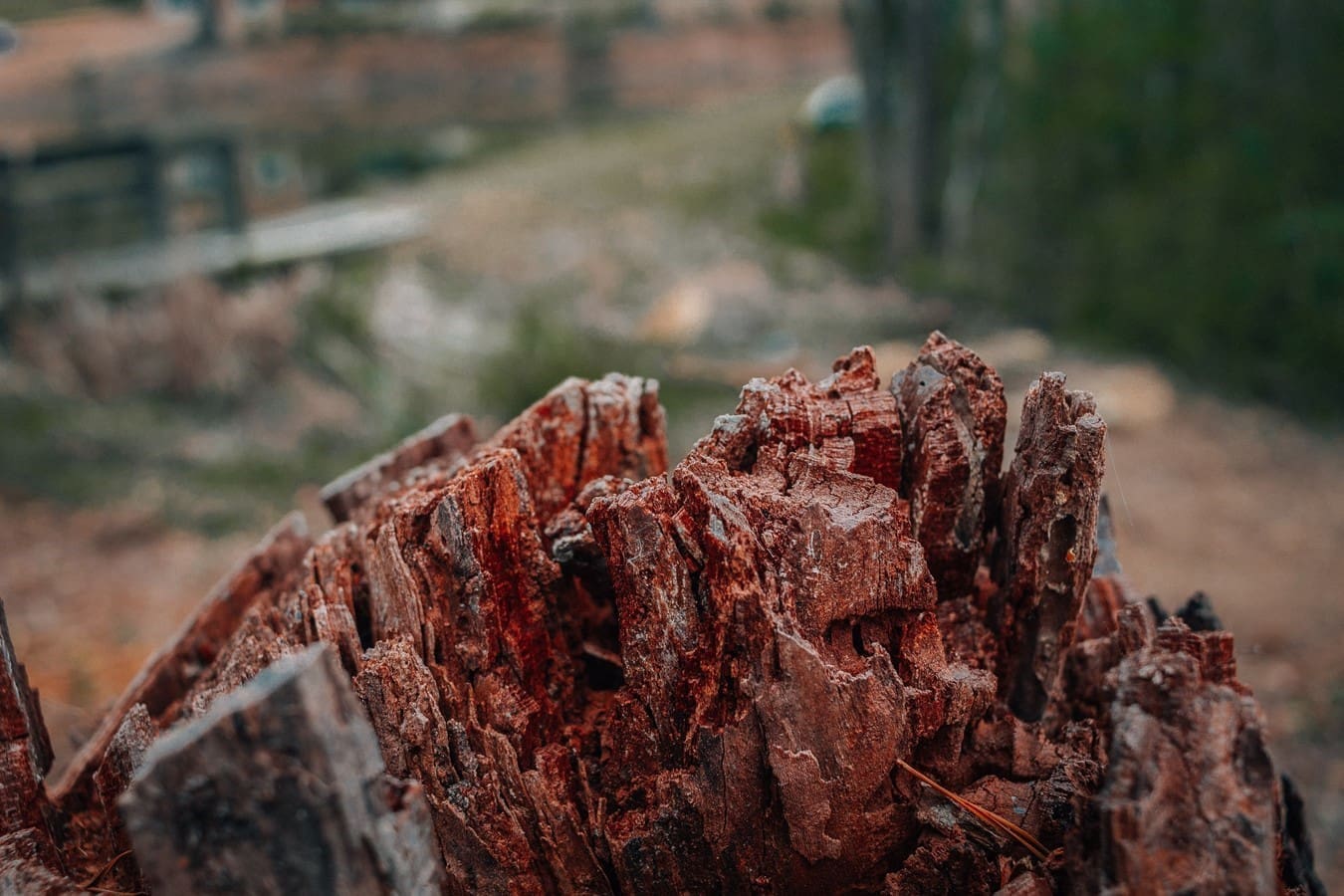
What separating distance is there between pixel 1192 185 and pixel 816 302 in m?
3.20

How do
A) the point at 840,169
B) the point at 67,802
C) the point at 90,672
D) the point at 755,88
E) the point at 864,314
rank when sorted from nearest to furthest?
the point at 67,802
the point at 90,672
the point at 864,314
the point at 840,169
the point at 755,88

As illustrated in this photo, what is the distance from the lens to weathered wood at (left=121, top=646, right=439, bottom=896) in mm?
906

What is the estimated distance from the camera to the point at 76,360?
756 cm

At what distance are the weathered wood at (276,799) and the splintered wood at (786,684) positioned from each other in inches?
2.9

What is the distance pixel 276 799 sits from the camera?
93 centimetres

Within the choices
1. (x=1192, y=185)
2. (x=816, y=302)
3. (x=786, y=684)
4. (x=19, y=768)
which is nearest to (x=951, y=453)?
(x=786, y=684)

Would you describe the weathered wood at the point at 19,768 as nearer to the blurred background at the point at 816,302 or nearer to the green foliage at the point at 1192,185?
the blurred background at the point at 816,302

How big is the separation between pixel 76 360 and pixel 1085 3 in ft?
23.8

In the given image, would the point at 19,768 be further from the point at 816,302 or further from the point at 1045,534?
the point at 816,302

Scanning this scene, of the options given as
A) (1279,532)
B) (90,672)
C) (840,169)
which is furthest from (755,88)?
(90,672)

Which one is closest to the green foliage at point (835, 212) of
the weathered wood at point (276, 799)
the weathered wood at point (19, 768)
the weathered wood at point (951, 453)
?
the weathered wood at point (951, 453)

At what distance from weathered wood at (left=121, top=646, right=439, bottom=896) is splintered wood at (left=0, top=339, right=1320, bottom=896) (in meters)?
0.07

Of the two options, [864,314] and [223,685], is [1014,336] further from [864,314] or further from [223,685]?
[223,685]

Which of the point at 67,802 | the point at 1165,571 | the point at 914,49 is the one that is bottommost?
the point at 1165,571
